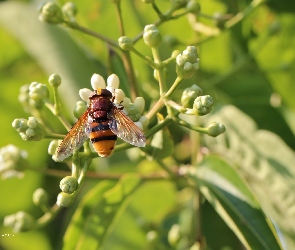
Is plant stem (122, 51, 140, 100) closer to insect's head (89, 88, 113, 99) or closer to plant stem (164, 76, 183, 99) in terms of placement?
insect's head (89, 88, 113, 99)

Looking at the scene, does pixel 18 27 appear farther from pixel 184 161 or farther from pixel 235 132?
pixel 235 132

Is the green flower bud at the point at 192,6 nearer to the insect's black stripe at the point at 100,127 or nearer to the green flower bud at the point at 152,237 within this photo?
the insect's black stripe at the point at 100,127

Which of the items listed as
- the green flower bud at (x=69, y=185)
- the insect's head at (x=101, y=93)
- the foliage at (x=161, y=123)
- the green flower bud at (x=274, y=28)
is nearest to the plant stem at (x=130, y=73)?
A: the foliage at (x=161, y=123)

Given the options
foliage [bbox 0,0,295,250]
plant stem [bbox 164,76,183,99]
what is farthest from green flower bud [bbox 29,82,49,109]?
plant stem [bbox 164,76,183,99]

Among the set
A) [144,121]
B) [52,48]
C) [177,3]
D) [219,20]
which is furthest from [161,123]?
[52,48]

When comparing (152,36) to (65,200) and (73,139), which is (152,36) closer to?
(73,139)
